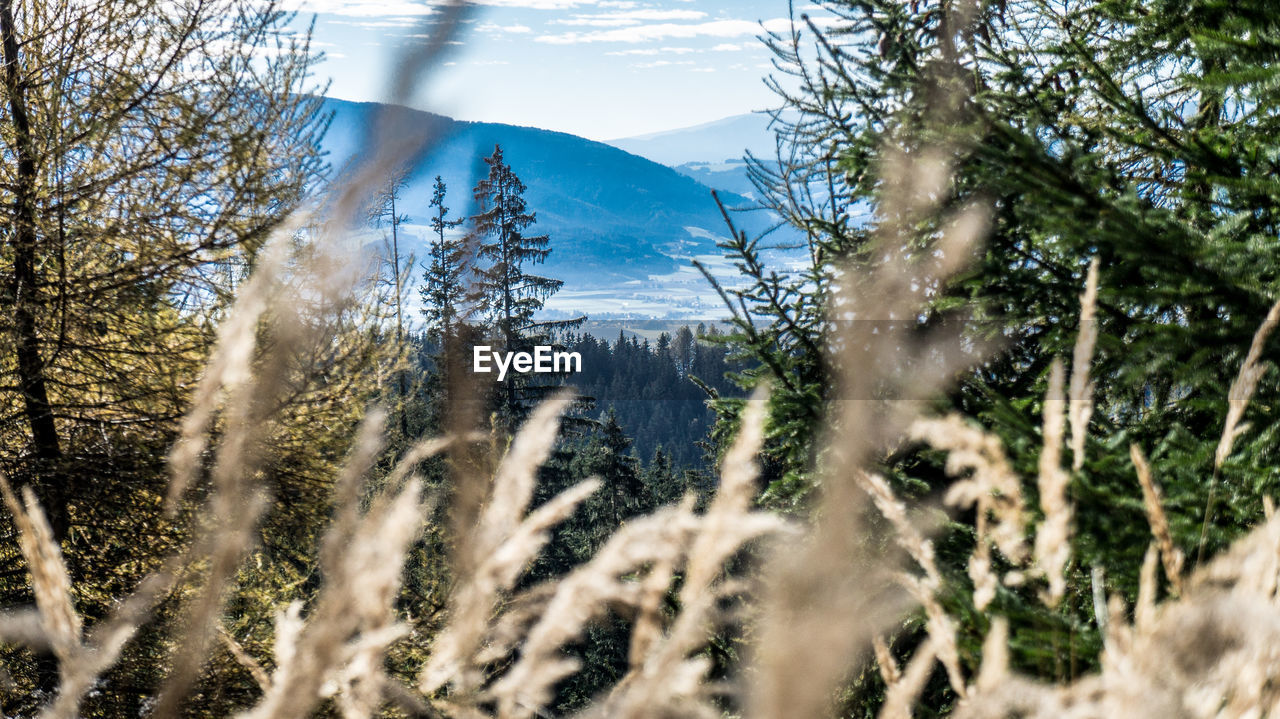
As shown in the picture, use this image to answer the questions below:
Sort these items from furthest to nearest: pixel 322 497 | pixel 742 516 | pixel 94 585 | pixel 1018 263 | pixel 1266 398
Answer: pixel 322 497 → pixel 94 585 → pixel 1018 263 → pixel 1266 398 → pixel 742 516

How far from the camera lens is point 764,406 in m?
2.98

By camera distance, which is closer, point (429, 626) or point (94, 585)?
point (94, 585)

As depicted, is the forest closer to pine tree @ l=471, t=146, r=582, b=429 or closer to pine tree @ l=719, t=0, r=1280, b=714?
pine tree @ l=719, t=0, r=1280, b=714

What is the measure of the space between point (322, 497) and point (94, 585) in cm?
182

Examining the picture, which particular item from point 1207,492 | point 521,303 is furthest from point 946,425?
point 521,303

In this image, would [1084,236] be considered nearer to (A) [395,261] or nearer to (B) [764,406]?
(B) [764,406]

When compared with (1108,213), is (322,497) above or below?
below

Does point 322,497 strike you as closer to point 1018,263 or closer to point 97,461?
point 97,461

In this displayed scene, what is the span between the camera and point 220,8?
5637 millimetres

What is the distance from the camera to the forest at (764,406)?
813 millimetres

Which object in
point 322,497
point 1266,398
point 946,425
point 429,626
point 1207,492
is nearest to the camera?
point 946,425
